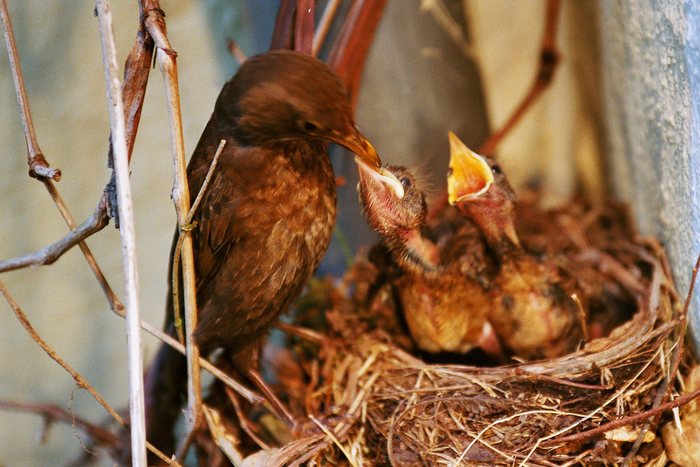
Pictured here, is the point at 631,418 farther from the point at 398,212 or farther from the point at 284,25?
the point at 284,25

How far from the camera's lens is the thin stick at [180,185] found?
40.3 inches

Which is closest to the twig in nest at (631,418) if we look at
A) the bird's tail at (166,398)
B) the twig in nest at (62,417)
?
the bird's tail at (166,398)

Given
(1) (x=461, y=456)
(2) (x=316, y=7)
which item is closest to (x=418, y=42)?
(2) (x=316, y=7)

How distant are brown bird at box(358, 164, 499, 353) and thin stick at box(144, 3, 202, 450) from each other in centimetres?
36

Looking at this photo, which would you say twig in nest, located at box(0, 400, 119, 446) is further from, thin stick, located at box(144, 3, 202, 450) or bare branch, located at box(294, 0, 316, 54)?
bare branch, located at box(294, 0, 316, 54)

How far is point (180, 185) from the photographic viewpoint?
1.06 m

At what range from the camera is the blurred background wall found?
1222 millimetres

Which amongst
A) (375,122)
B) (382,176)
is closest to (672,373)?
(382,176)

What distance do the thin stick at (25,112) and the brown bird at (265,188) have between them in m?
0.24

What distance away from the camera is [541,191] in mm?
2260

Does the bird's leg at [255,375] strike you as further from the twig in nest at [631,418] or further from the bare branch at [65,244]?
the twig in nest at [631,418]

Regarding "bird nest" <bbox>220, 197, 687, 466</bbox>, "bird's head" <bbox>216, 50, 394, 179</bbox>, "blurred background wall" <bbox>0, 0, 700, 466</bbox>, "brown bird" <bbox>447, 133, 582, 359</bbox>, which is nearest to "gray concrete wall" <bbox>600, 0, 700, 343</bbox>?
"blurred background wall" <bbox>0, 0, 700, 466</bbox>

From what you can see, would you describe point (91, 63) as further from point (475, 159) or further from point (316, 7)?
point (475, 159)

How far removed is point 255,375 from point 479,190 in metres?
0.60
